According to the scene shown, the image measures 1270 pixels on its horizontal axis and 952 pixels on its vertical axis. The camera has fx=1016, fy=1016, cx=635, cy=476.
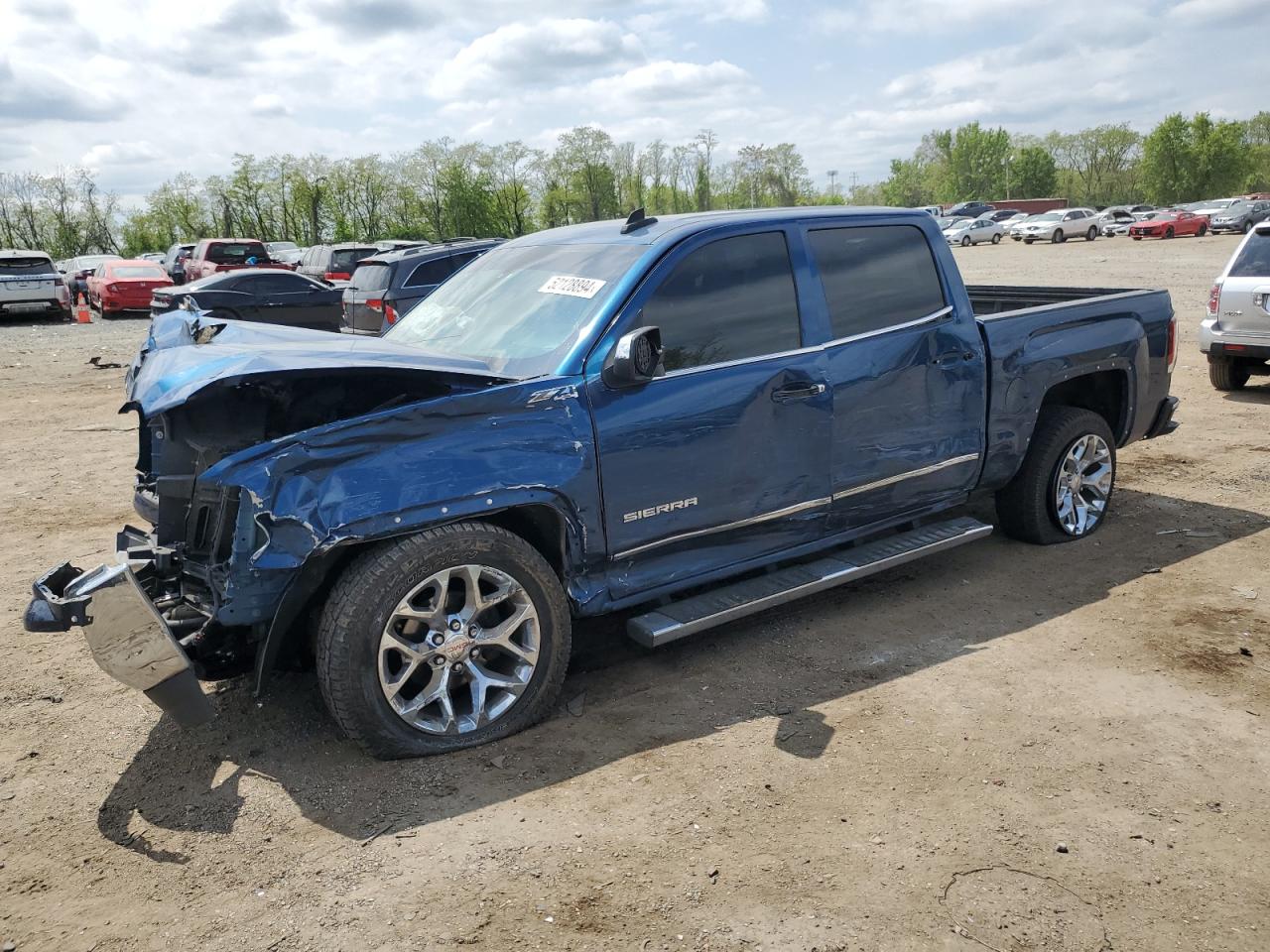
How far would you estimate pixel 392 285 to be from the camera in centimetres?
1338

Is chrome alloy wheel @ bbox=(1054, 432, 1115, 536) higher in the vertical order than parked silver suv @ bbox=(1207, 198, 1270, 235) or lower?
lower

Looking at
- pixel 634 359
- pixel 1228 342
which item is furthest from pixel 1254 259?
pixel 634 359

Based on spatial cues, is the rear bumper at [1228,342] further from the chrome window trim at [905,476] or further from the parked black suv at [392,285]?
the parked black suv at [392,285]

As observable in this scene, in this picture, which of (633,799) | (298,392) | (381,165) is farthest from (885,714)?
(381,165)

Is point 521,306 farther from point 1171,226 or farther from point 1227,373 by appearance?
point 1171,226

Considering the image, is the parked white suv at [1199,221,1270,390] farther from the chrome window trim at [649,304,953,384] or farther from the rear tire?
the chrome window trim at [649,304,953,384]

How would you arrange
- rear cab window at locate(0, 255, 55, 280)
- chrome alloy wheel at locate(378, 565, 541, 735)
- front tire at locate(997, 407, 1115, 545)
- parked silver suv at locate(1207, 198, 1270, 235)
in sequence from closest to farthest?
chrome alloy wheel at locate(378, 565, 541, 735)
front tire at locate(997, 407, 1115, 545)
rear cab window at locate(0, 255, 55, 280)
parked silver suv at locate(1207, 198, 1270, 235)

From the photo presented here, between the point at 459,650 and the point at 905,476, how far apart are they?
243cm

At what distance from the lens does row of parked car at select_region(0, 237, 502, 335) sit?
44.4 ft

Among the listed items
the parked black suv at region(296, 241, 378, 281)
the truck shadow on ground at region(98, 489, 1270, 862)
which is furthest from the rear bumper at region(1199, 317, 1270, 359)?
the parked black suv at region(296, 241, 378, 281)

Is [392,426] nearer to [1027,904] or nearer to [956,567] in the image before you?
[1027,904]

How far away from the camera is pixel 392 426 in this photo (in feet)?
11.8

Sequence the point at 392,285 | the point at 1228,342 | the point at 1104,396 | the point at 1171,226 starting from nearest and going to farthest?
the point at 1104,396, the point at 1228,342, the point at 392,285, the point at 1171,226

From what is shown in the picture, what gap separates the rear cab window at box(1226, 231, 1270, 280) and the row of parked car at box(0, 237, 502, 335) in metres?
7.82
